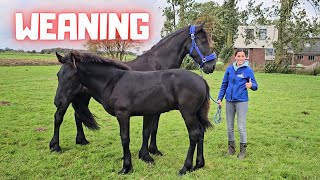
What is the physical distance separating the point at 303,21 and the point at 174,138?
2678 cm

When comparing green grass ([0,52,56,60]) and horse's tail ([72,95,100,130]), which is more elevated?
green grass ([0,52,56,60])

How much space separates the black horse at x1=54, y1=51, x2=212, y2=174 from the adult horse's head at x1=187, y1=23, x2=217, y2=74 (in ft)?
2.68

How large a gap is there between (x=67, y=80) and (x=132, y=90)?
1079 millimetres

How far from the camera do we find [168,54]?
5668 mm

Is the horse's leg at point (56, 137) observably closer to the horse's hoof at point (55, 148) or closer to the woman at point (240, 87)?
the horse's hoof at point (55, 148)

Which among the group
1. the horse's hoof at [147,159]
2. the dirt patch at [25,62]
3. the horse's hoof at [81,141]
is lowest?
the horse's hoof at [147,159]

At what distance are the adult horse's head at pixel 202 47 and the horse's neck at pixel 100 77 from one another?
1539mm

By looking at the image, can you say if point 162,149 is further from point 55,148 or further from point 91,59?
point 91,59

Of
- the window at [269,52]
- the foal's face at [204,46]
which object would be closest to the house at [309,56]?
the window at [269,52]

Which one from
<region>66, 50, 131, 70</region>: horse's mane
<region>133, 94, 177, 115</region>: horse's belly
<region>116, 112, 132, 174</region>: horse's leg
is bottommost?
<region>116, 112, 132, 174</region>: horse's leg

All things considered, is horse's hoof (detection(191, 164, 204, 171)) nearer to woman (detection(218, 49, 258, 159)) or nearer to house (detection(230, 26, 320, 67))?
woman (detection(218, 49, 258, 159))

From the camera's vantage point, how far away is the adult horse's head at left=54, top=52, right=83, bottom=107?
477cm

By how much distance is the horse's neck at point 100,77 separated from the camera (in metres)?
4.90

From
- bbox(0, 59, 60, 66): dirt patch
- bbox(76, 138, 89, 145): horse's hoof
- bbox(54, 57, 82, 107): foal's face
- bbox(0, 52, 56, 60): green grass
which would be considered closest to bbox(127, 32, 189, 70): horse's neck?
bbox(54, 57, 82, 107): foal's face
